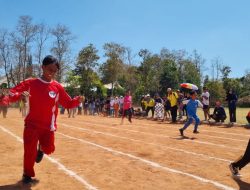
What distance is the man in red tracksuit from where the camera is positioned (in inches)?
255

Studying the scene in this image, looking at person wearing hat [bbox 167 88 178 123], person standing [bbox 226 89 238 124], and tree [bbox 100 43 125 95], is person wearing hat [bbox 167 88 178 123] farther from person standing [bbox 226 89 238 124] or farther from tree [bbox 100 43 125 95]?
tree [bbox 100 43 125 95]

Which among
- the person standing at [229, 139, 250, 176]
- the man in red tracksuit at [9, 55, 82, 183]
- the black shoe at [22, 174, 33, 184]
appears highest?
the man in red tracksuit at [9, 55, 82, 183]

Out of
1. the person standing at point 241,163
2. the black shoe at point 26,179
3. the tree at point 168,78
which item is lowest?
the black shoe at point 26,179

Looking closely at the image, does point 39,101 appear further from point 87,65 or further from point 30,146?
point 87,65

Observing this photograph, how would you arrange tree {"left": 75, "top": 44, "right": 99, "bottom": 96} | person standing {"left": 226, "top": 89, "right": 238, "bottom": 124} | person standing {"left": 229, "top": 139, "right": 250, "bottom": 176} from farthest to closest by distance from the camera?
tree {"left": 75, "top": 44, "right": 99, "bottom": 96} → person standing {"left": 226, "top": 89, "right": 238, "bottom": 124} → person standing {"left": 229, "top": 139, "right": 250, "bottom": 176}

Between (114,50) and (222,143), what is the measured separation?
59.6 metres


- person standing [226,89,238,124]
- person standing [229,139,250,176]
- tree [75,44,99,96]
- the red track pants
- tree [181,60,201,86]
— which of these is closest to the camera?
the red track pants

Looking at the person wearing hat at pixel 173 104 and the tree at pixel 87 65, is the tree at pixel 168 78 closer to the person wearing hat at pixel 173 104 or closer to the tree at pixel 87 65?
the tree at pixel 87 65

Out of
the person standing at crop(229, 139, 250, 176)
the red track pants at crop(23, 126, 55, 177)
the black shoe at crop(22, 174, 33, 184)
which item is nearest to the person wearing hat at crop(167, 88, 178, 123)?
the person standing at crop(229, 139, 250, 176)

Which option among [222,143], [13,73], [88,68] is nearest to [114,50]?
[88,68]

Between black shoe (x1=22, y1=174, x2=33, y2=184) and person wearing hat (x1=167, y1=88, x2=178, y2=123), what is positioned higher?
person wearing hat (x1=167, y1=88, x2=178, y2=123)

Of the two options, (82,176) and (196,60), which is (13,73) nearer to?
(196,60)

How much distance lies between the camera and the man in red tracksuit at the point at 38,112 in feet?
21.2

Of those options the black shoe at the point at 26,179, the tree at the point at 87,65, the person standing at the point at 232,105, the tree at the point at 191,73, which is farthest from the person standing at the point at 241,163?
the tree at the point at 191,73
